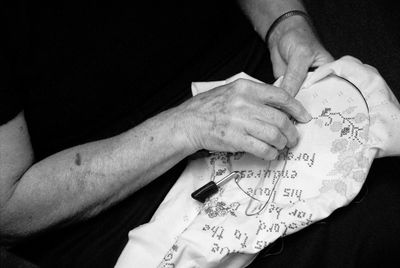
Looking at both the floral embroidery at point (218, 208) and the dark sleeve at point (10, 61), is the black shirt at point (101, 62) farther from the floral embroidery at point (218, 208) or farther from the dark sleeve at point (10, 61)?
the floral embroidery at point (218, 208)

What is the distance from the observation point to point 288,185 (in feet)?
2.25

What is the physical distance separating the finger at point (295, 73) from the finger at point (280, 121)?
0.08 metres

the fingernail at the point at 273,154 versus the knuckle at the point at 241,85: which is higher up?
the knuckle at the point at 241,85

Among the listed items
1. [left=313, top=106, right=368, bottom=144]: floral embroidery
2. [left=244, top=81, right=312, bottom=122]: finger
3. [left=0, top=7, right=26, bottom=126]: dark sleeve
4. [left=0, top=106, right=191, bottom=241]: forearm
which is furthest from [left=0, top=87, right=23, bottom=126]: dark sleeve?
[left=313, top=106, right=368, bottom=144]: floral embroidery

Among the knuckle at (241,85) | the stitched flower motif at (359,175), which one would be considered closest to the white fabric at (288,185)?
the stitched flower motif at (359,175)

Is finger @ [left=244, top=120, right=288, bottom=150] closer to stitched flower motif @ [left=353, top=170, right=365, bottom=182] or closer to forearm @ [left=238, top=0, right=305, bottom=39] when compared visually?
stitched flower motif @ [left=353, top=170, right=365, bottom=182]

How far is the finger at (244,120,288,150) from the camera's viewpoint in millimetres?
676

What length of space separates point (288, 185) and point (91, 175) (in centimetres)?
33

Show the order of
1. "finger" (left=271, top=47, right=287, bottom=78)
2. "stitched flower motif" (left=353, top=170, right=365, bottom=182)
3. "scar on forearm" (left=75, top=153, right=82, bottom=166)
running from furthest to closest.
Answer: "finger" (left=271, top=47, right=287, bottom=78), "scar on forearm" (left=75, top=153, right=82, bottom=166), "stitched flower motif" (left=353, top=170, right=365, bottom=182)

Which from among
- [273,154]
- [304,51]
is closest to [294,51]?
[304,51]

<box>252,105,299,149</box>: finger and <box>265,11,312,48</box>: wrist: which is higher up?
<box>265,11,312,48</box>: wrist

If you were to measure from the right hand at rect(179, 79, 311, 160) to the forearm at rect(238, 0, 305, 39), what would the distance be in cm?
27

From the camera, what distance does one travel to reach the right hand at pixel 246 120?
0.69 metres

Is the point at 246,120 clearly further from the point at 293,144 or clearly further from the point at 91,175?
the point at 91,175
